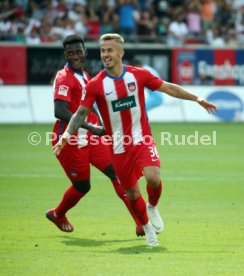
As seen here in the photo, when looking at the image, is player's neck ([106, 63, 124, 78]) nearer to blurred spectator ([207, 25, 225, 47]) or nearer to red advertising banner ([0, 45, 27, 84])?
red advertising banner ([0, 45, 27, 84])

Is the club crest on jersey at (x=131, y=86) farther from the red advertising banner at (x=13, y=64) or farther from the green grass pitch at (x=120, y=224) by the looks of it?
the red advertising banner at (x=13, y=64)

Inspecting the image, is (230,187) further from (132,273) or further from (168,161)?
(132,273)

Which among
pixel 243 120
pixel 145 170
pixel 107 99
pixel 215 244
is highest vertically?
pixel 107 99

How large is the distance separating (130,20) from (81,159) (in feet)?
58.8

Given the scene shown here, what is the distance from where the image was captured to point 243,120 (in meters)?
25.9

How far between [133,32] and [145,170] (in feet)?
62.9

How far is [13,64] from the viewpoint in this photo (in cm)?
2572

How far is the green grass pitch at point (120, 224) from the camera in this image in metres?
7.81

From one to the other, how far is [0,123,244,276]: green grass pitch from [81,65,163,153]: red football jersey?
4.06ft

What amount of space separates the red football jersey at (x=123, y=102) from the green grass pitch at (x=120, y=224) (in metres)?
1.24

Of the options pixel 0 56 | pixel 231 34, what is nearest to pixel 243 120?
pixel 231 34

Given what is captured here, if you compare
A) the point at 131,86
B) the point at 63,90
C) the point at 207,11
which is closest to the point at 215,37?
the point at 207,11

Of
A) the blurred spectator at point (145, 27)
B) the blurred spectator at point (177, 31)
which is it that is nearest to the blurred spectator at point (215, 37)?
the blurred spectator at point (177, 31)

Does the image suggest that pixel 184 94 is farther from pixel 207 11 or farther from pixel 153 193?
pixel 207 11
